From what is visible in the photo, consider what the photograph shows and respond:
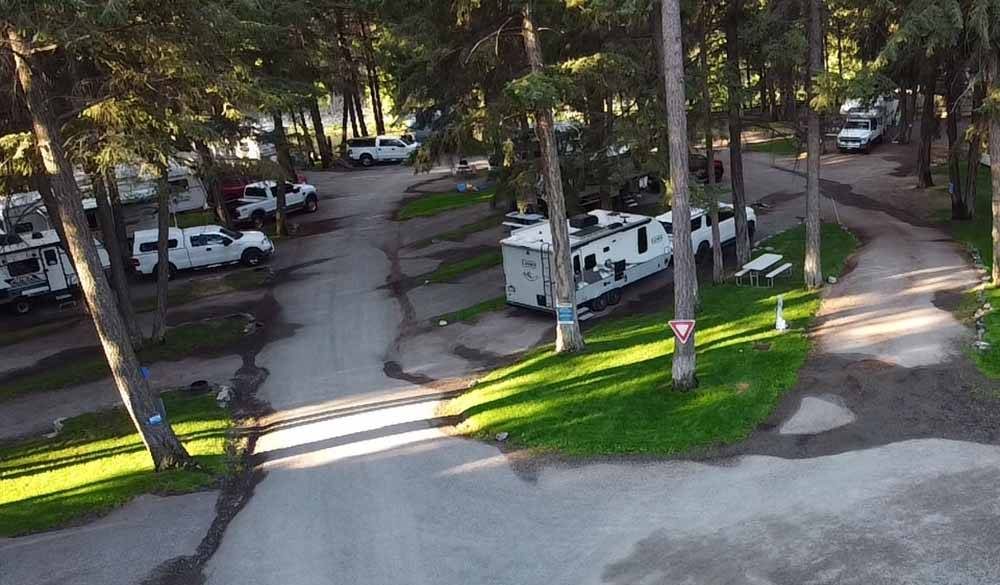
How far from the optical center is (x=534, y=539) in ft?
34.9

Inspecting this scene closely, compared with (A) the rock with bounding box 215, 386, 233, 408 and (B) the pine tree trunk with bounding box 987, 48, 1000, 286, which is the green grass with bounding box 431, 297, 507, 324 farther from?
(B) the pine tree trunk with bounding box 987, 48, 1000, 286

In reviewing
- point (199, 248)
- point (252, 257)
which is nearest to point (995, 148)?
point (252, 257)

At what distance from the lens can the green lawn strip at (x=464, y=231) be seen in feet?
106

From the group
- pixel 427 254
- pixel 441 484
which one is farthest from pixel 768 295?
pixel 427 254

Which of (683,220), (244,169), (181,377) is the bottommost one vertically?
(181,377)

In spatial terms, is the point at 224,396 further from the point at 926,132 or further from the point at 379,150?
the point at 379,150

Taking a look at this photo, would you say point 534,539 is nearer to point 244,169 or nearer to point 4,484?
point 4,484

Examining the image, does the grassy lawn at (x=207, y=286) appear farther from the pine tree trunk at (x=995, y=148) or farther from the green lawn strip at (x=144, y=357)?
the pine tree trunk at (x=995, y=148)

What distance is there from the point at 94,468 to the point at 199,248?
54.4 feet

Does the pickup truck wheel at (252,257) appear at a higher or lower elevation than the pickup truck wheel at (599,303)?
higher

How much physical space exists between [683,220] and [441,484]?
6006mm

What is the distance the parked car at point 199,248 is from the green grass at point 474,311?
36.5ft

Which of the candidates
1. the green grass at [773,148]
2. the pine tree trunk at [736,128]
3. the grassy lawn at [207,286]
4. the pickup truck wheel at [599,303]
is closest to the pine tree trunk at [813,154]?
the pine tree trunk at [736,128]

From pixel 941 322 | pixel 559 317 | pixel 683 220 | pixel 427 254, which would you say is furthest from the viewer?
pixel 427 254
